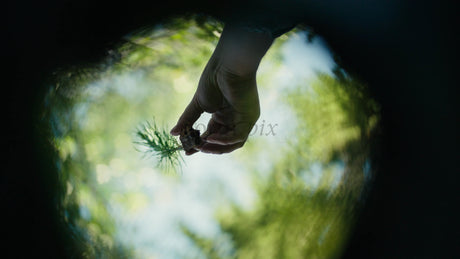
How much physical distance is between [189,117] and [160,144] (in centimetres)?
10

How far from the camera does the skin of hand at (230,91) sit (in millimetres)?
566

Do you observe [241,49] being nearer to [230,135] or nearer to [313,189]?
[230,135]

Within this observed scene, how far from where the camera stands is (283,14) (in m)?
0.55

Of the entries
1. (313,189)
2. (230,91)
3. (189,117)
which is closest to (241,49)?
(230,91)

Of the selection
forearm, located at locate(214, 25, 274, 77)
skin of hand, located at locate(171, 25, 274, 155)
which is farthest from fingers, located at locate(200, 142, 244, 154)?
forearm, located at locate(214, 25, 274, 77)

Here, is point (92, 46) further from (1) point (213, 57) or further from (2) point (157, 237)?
(2) point (157, 237)

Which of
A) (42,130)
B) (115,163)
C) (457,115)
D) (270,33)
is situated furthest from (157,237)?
(457,115)

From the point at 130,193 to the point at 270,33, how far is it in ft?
2.37

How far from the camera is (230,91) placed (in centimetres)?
64

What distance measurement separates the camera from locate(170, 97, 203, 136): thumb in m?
0.72

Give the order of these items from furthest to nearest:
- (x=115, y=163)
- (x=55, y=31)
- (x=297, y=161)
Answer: (x=297, y=161) → (x=115, y=163) → (x=55, y=31)

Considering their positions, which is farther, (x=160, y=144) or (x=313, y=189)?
(x=313, y=189)

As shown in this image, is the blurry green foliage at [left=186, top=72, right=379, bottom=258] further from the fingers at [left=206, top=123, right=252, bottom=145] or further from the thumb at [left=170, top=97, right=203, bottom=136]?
the thumb at [left=170, top=97, right=203, bottom=136]

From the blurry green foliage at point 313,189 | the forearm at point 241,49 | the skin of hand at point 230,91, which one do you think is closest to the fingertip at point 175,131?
the skin of hand at point 230,91
